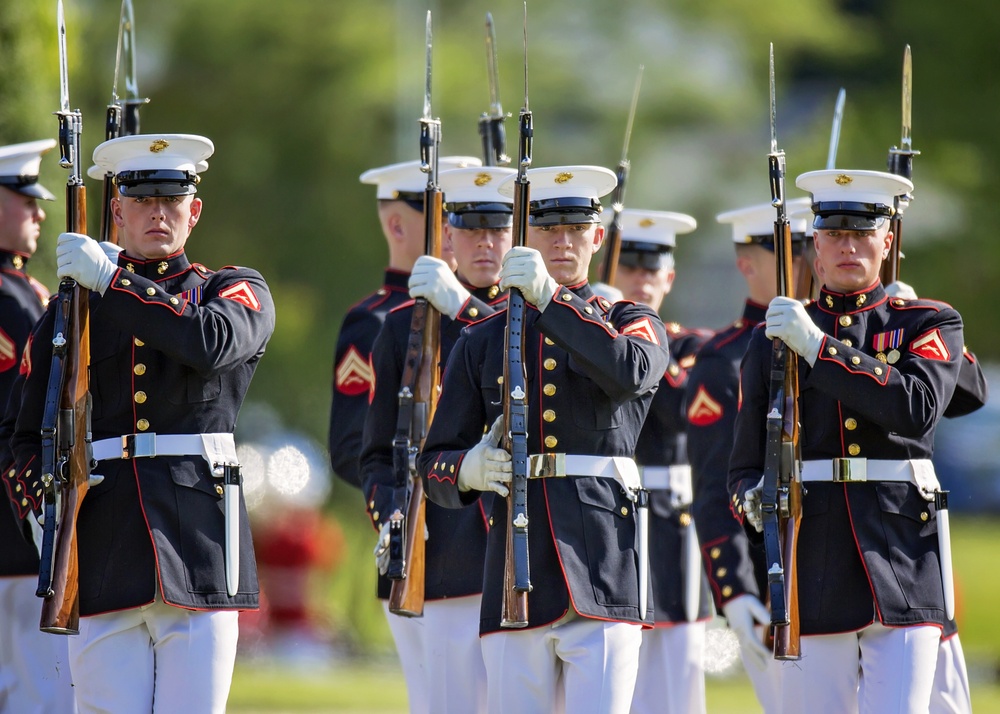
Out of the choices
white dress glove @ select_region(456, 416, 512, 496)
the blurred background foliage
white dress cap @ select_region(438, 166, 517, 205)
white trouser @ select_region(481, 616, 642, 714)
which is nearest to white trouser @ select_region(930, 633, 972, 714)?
white trouser @ select_region(481, 616, 642, 714)

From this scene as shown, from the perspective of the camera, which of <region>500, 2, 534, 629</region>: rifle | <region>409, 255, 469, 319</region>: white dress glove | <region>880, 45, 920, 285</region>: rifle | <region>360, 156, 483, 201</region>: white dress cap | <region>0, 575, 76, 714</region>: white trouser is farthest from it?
<region>360, 156, 483, 201</region>: white dress cap

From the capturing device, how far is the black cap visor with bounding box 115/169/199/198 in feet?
22.6

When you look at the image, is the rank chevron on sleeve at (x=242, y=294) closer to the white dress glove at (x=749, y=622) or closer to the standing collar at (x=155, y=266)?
the standing collar at (x=155, y=266)

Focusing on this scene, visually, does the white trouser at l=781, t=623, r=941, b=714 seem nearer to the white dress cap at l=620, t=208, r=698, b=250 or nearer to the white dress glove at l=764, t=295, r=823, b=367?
the white dress glove at l=764, t=295, r=823, b=367

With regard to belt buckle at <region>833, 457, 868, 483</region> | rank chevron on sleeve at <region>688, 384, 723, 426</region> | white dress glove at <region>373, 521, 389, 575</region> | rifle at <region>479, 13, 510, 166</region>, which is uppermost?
rifle at <region>479, 13, 510, 166</region>

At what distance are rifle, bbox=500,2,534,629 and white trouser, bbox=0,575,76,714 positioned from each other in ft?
8.55

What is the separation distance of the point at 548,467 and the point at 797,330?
1096mm

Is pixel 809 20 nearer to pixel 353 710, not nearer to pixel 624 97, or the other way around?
pixel 624 97

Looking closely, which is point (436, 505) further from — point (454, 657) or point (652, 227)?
point (652, 227)

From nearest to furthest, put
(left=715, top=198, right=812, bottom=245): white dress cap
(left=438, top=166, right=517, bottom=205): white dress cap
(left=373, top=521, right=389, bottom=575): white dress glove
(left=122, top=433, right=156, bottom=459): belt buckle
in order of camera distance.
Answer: (left=122, top=433, right=156, bottom=459): belt buckle, (left=373, top=521, right=389, bottom=575): white dress glove, (left=438, top=166, right=517, bottom=205): white dress cap, (left=715, top=198, right=812, bottom=245): white dress cap

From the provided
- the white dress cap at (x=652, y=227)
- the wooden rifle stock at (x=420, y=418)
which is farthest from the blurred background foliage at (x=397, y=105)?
the wooden rifle stock at (x=420, y=418)

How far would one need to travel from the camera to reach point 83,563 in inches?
264

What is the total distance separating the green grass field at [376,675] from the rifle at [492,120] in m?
5.13

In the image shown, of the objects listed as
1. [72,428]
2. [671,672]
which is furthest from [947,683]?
[72,428]
